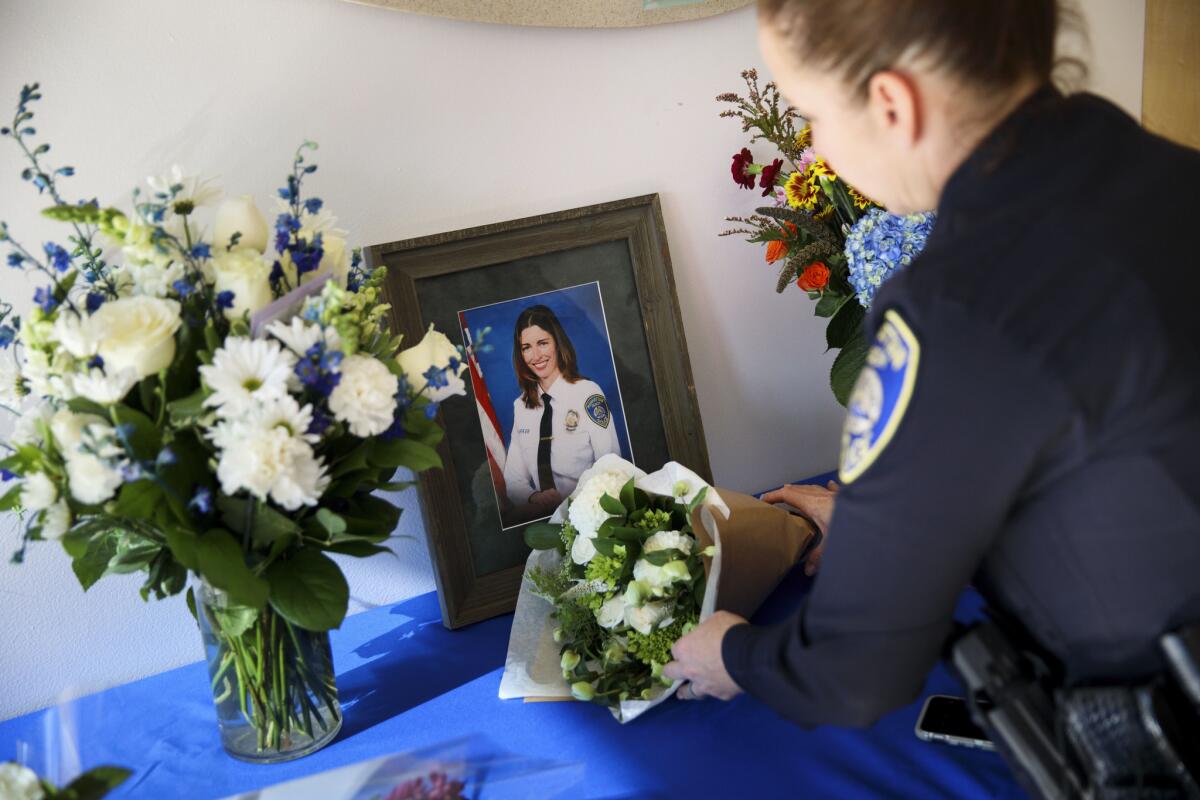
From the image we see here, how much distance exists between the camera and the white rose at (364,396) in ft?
2.87

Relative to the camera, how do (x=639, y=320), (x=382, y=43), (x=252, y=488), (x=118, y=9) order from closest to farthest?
(x=252, y=488), (x=118, y=9), (x=382, y=43), (x=639, y=320)

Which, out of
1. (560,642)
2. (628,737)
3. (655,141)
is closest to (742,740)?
(628,737)

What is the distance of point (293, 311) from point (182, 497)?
0.64 feet

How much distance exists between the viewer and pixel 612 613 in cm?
111

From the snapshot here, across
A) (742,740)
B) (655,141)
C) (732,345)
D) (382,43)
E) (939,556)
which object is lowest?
(742,740)

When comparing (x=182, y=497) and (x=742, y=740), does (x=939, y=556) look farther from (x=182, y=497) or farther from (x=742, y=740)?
(x=182, y=497)

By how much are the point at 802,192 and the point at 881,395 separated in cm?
71

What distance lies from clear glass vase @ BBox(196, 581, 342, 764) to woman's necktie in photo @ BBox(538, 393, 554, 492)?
0.40 meters

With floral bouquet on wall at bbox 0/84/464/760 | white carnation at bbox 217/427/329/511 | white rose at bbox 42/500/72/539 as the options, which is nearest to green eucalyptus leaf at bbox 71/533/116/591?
floral bouquet on wall at bbox 0/84/464/760

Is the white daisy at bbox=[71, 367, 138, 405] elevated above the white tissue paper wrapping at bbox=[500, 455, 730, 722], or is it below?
above

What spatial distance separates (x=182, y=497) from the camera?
0.87 metres

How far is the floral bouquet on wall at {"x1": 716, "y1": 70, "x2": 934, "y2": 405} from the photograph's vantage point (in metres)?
1.30

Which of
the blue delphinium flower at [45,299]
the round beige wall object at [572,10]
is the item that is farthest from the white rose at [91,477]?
the round beige wall object at [572,10]

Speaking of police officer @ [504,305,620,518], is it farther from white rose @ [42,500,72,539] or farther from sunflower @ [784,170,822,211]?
white rose @ [42,500,72,539]
